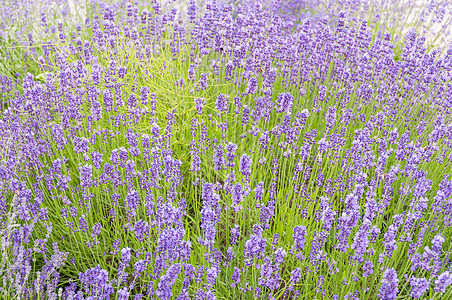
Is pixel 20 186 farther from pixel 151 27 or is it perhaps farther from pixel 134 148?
pixel 151 27

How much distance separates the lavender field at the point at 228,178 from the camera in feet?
6.89

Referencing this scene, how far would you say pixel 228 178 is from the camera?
2395 millimetres

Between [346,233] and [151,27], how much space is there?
3647 mm

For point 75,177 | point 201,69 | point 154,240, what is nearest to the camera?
point 154,240

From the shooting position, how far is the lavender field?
210cm

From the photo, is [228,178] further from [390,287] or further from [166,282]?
[390,287]

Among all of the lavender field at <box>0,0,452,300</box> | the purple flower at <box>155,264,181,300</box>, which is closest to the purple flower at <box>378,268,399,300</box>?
the lavender field at <box>0,0,452,300</box>

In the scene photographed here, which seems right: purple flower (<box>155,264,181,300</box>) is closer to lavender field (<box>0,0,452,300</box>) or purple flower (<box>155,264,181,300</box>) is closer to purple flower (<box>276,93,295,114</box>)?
lavender field (<box>0,0,452,300</box>)

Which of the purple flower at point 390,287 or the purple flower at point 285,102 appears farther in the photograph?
the purple flower at point 285,102

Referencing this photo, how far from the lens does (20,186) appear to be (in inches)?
101

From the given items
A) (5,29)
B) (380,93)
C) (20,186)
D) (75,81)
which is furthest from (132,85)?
(5,29)

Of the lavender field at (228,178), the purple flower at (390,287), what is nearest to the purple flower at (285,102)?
the lavender field at (228,178)

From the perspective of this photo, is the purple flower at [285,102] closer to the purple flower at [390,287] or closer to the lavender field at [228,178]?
the lavender field at [228,178]

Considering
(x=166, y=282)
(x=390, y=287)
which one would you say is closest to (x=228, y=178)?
(x=166, y=282)
